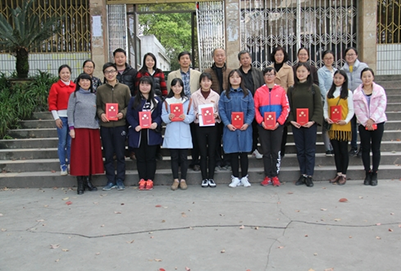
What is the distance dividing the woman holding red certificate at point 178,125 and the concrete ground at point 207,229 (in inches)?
15.5

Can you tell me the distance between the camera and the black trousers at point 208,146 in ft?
20.6

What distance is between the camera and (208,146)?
633cm

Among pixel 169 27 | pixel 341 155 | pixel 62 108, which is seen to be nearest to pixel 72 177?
pixel 62 108

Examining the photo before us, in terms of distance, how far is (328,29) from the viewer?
37.1 feet

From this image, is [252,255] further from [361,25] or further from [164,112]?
[361,25]

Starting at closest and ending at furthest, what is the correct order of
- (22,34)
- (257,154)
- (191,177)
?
(191,177)
(257,154)
(22,34)

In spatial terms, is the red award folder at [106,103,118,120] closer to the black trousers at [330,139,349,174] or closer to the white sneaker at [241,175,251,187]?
the white sneaker at [241,175,251,187]

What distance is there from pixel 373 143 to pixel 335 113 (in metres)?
0.77

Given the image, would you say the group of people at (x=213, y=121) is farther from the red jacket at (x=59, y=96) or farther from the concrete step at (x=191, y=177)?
the red jacket at (x=59, y=96)

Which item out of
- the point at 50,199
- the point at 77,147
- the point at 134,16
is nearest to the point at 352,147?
the point at 77,147

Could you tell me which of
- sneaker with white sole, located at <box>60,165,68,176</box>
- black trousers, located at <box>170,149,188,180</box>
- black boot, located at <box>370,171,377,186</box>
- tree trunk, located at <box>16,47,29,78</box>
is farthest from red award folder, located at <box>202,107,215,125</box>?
tree trunk, located at <box>16,47,29,78</box>

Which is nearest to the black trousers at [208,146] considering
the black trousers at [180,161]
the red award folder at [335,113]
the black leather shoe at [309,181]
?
the black trousers at [180,161]

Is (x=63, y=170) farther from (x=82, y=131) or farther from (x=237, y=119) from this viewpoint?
(x=237, y=119)

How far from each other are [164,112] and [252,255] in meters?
3.23
